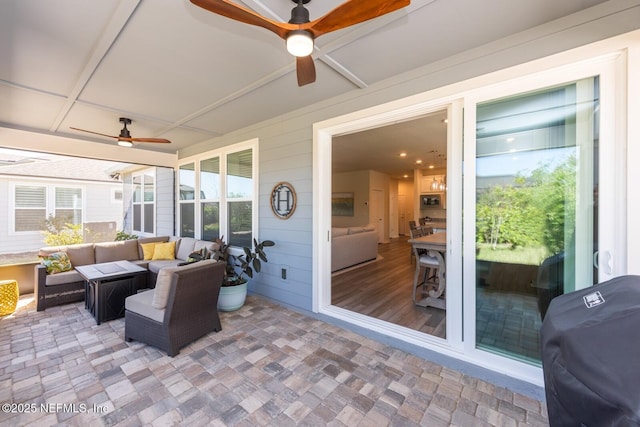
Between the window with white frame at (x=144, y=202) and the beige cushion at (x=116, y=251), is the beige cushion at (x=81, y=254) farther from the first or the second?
the window with white frame at (x=144, y=202)

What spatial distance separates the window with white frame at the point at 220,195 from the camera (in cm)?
424

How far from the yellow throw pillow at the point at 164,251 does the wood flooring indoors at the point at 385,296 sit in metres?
3.11

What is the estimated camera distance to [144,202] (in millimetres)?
6695

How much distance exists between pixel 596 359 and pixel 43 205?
32.8 feet

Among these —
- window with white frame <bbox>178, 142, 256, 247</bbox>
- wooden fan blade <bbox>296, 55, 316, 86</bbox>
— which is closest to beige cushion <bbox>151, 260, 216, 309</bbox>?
window with white frame <bbox>178, 142, 256, 247</bbox>

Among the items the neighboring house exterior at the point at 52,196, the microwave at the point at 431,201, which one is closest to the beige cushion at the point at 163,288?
the neighboring house exterior at the point at 52,196

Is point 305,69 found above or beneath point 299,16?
beneath

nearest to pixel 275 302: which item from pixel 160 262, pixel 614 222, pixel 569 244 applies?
pixel 160 262

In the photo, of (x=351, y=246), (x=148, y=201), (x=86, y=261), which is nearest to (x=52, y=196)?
(x=148, y=201)

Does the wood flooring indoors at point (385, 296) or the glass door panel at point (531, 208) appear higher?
the glass door panel at point (531, 208)

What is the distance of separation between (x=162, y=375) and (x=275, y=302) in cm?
176

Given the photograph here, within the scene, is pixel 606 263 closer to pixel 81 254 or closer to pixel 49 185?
pixel 81 254

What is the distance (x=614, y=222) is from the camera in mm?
1666

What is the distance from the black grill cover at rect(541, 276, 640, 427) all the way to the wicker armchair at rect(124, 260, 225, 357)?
103 inches
